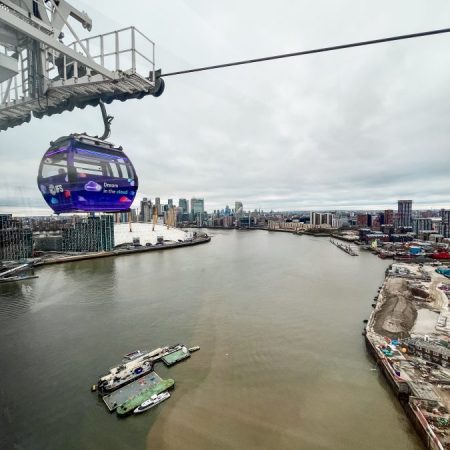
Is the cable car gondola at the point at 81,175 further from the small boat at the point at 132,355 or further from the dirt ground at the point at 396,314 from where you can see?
the dirt ground at the point at 396,314

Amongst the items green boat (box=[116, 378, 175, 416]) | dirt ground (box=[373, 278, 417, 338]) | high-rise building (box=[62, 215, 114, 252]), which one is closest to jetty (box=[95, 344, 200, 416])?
green boat (box=[116, 378, 175, 416])

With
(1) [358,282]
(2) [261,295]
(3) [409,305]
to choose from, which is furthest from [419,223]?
(2) [261,295]

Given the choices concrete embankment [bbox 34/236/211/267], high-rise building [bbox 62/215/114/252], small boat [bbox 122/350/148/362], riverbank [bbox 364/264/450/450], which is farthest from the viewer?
high-rise building [bbox 62/215/114/252]

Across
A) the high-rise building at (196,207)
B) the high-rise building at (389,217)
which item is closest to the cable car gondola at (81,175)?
the high-rise building at (389,217)

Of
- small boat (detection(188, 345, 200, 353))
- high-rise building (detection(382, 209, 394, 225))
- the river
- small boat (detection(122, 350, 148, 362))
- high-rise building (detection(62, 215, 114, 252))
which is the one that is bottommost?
the river

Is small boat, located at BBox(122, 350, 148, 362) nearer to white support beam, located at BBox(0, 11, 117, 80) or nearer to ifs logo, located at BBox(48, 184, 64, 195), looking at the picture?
ifs logo, located at BBox(48, 184, 64, 195)

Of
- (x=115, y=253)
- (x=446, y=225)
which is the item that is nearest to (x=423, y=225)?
(x=446, y=225)

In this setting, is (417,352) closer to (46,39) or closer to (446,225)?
(46,39)
